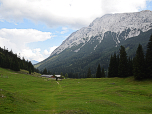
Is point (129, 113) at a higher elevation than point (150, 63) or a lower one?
lower

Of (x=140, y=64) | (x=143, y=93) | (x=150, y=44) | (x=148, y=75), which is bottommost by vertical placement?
(x=143, y=93)

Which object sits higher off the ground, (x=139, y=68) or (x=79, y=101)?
(x=139, y=68)

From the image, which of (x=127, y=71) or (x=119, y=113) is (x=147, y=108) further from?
(x=127, y=71)

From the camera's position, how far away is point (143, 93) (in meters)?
33.7

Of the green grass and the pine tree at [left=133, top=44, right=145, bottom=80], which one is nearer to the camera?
the green grass

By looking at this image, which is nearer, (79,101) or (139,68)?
(79,101)

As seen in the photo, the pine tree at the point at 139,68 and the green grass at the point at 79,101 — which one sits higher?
the pine tree at the point at 139,68

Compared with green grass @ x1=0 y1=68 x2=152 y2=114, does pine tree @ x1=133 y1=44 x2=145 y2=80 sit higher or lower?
higher

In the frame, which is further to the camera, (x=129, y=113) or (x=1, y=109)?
(x=129, y=113)

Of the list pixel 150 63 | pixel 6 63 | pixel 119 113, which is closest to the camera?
A: pixel 119 113

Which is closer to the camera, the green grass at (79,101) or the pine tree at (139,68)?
the green grass at (79,101)

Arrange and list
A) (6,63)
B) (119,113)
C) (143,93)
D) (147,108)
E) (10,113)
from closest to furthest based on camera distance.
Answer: (10,113), (119,113), (147,108), (143,93), (6,63)

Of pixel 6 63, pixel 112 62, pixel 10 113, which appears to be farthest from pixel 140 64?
pixel 6 63

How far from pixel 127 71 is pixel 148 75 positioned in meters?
19.8
